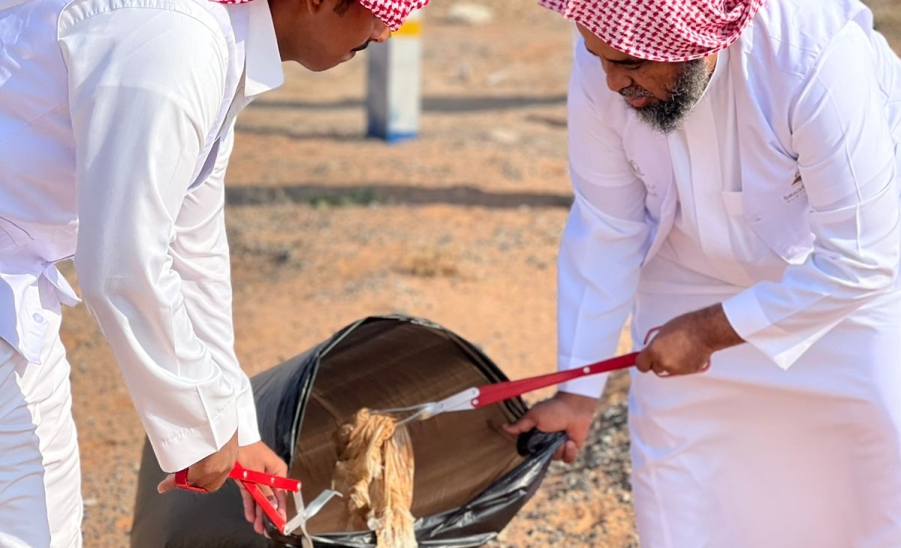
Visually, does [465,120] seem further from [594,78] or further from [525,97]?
[594,78]

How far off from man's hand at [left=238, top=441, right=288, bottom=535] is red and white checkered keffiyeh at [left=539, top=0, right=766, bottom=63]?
1.20 meters

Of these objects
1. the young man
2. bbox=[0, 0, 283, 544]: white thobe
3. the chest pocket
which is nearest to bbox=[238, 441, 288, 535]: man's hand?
the young man

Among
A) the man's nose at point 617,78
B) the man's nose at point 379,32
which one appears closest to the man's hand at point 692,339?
the man's nose at point 617,78

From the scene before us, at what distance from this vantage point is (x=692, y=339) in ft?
9.59

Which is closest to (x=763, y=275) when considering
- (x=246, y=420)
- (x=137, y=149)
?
(x=246, y=420)

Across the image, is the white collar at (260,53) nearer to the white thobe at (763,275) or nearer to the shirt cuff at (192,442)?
the shirt cuff at (192,442)

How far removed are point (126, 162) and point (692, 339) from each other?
5.25 ft

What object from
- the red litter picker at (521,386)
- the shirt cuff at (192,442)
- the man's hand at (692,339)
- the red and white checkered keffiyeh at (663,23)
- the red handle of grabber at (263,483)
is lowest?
the red litter picker at (521,386)

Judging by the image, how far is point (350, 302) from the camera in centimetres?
630

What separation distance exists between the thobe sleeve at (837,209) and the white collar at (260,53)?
1269mm

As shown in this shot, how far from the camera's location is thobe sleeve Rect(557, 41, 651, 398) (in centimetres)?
304

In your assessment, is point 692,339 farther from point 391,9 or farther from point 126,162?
point 126,162

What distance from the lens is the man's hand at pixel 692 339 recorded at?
2912 mm

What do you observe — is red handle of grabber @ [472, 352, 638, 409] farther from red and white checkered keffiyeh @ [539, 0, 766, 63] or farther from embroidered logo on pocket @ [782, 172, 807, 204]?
red and white checkered keffiyeh @ [539, 0, 766, 63]
